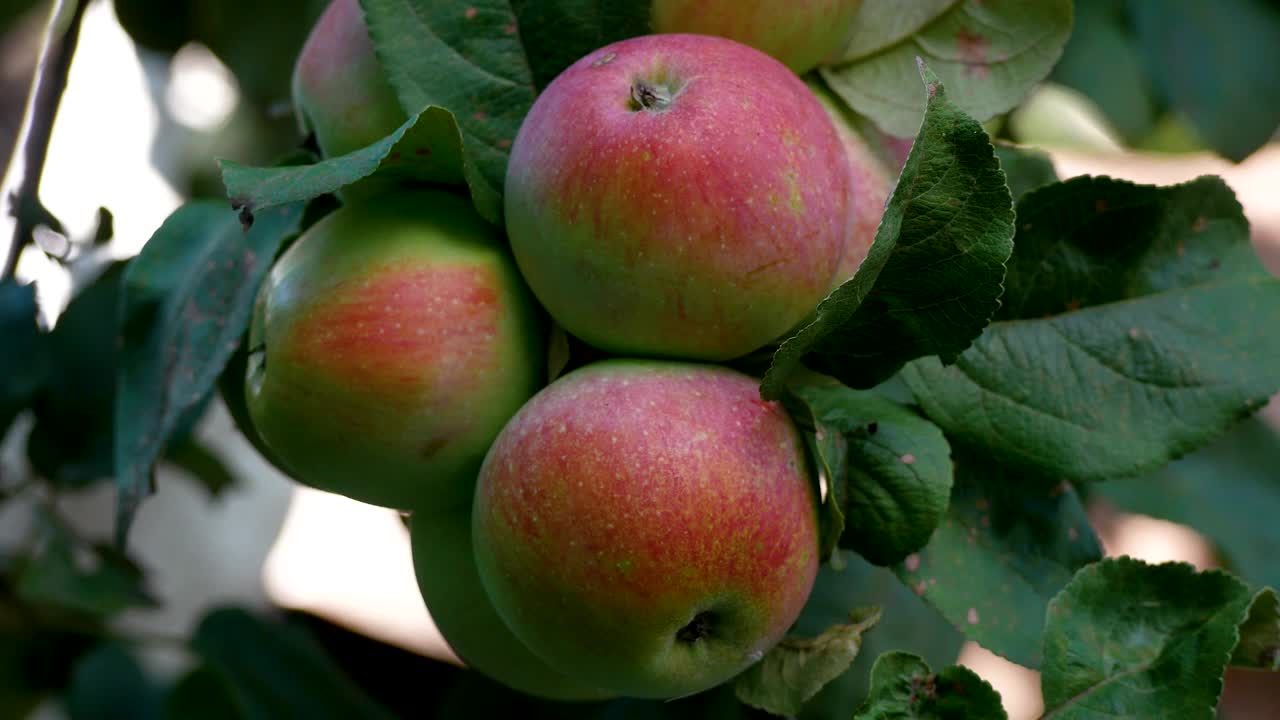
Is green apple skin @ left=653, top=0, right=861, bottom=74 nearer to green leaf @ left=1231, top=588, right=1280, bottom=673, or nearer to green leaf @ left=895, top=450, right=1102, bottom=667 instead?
green leaf @ left=895, top=450, right=1102, bottom=667

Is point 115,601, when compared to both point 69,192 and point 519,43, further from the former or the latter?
point 519,43

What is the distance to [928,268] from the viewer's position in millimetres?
511

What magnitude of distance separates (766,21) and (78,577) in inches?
34.3

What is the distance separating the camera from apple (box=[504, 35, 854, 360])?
516 mm

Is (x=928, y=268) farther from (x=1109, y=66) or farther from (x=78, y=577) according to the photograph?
(x=78, y=577)

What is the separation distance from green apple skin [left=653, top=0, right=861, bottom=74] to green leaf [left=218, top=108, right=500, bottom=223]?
13 centimetres

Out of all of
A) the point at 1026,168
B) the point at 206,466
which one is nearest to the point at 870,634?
the point at 1026,168

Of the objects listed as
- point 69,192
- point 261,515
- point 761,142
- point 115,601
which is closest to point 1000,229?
point 761,142

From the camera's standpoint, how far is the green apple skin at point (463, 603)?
0.60 meters

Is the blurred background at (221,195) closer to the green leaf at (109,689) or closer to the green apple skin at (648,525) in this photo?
the green leaf at (109,689)

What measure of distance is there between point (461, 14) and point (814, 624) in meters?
0.39

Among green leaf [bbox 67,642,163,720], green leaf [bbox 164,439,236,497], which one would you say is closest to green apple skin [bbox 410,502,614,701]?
green leaf [bbox 164,439,236,497]

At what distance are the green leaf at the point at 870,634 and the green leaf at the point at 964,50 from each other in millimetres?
281

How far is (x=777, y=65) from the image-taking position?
566 mm
